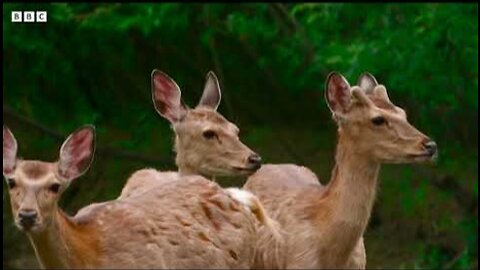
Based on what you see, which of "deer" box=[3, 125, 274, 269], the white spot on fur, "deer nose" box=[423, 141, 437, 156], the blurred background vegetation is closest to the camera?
"deer" box=[3, 125, 274, 269]

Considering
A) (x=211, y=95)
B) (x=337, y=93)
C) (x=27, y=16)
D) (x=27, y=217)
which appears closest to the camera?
(x=27, y=217)

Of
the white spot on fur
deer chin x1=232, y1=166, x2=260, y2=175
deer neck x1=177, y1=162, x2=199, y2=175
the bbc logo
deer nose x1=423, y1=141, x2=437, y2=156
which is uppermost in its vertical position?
the bbc logo

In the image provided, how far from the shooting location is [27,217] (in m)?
8.71

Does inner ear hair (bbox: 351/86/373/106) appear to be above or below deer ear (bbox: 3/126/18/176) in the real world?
above

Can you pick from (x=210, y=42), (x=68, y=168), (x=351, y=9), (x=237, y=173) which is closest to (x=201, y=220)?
(x=68, y=168)

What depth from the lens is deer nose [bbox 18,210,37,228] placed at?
870cm

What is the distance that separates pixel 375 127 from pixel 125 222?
2.04m

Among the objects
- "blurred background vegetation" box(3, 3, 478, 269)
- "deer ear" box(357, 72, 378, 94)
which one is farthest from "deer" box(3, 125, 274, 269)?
"blurred background vegetation" box(3, 3, 478, 269)

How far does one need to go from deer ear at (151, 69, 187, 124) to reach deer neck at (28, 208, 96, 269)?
2722mm

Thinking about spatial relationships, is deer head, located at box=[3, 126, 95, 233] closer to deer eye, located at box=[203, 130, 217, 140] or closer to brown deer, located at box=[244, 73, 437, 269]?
brown deer, located at box=[244, 73, 437, 269]

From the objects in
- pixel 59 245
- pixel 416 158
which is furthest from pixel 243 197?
pixel 59 245

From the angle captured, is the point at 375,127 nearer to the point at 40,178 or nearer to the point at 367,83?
the point at 367,83

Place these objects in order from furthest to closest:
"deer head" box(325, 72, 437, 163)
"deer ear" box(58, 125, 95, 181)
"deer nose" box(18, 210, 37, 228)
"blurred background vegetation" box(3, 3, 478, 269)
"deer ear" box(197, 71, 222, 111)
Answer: "blurred background vegetation" box(3, 3, 478, 269), "deer ear" box(197, 71, 222, 111), "deer head" box(325, 72, 437, 163), "deer ear" box(58, 125, 95, 181), "deer nose" box(18, 210, 37, 228)

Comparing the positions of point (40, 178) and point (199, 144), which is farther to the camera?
point (199, 144)
